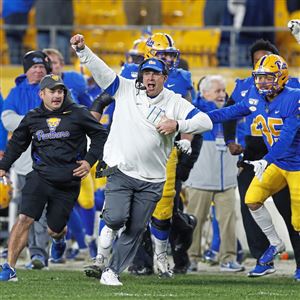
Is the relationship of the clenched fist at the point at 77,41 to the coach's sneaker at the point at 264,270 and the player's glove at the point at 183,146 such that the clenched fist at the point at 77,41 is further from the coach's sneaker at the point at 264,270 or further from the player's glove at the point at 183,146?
the coach's sneaker at the point at 264,270

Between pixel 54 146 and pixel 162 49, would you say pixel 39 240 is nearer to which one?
pixel 54 146

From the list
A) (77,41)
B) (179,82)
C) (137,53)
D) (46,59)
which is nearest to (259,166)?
(179,82)

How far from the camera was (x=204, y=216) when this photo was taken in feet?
45.7

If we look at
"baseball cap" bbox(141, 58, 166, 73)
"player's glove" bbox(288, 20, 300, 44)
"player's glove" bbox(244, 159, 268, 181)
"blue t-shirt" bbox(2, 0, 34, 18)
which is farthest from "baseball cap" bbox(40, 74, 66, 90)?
Result: "blue t-shirt" bbox(2, 0, 34, 18)

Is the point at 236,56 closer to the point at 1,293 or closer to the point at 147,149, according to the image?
the point at 147,149

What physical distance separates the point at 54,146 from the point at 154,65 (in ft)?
4.07

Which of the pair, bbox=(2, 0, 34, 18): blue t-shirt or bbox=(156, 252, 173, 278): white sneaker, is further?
bbox=(2, 0, 34, 18): blue t-shirt

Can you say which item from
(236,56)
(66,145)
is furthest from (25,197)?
(236,56)

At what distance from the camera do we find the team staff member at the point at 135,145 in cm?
1059

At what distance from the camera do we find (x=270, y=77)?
1128 cm

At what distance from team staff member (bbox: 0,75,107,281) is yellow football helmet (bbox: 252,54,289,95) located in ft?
4.56

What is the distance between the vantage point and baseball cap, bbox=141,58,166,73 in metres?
10.6

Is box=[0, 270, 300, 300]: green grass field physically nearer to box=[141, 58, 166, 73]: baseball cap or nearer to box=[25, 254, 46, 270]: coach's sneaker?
box=[25, 254, 46, 270]: coach's sneaker

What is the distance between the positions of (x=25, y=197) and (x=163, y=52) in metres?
1.83
